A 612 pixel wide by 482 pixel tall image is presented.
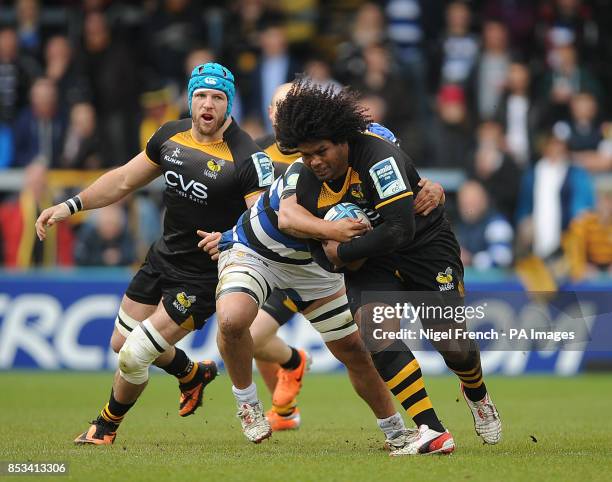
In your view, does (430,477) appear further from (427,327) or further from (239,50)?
(239,50)

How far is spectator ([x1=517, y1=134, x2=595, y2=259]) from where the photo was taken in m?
15.8

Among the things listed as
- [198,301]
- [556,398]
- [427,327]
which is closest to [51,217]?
[198,301]

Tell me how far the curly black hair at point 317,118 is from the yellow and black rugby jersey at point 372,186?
0.15 meters

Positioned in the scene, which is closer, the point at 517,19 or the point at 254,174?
the point at 254,174

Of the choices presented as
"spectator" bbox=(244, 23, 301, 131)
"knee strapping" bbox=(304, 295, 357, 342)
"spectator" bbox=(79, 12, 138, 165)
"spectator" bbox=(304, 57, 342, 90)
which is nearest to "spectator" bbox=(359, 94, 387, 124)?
"spectator" bbox=(304, 57, 342, 90)

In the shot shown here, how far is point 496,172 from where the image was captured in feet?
52.5

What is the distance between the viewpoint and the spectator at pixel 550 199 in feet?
51.8

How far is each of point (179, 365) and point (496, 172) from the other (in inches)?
307

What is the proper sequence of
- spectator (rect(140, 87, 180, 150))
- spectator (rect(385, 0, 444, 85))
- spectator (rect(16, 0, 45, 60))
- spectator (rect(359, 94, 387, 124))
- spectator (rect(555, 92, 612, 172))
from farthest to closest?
spectator (rect(16, 0, 45, 60))
spectator (rect(385, 0, 444, 85))
spectator (rect(140, 87, 180, 150))
spectator (rect(555, 92, 612, 172))
spectator (rect(359, 94, 387, 124))

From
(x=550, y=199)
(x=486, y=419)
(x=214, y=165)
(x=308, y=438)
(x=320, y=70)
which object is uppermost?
(x=214, y=165)

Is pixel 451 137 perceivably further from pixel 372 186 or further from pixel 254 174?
pixel 372 186

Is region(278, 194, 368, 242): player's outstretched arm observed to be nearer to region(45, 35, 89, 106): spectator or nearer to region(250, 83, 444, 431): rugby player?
region(250, 83, 444, 431): rugby player

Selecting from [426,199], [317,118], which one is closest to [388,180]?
[317,118]

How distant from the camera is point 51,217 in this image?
8.68 m
